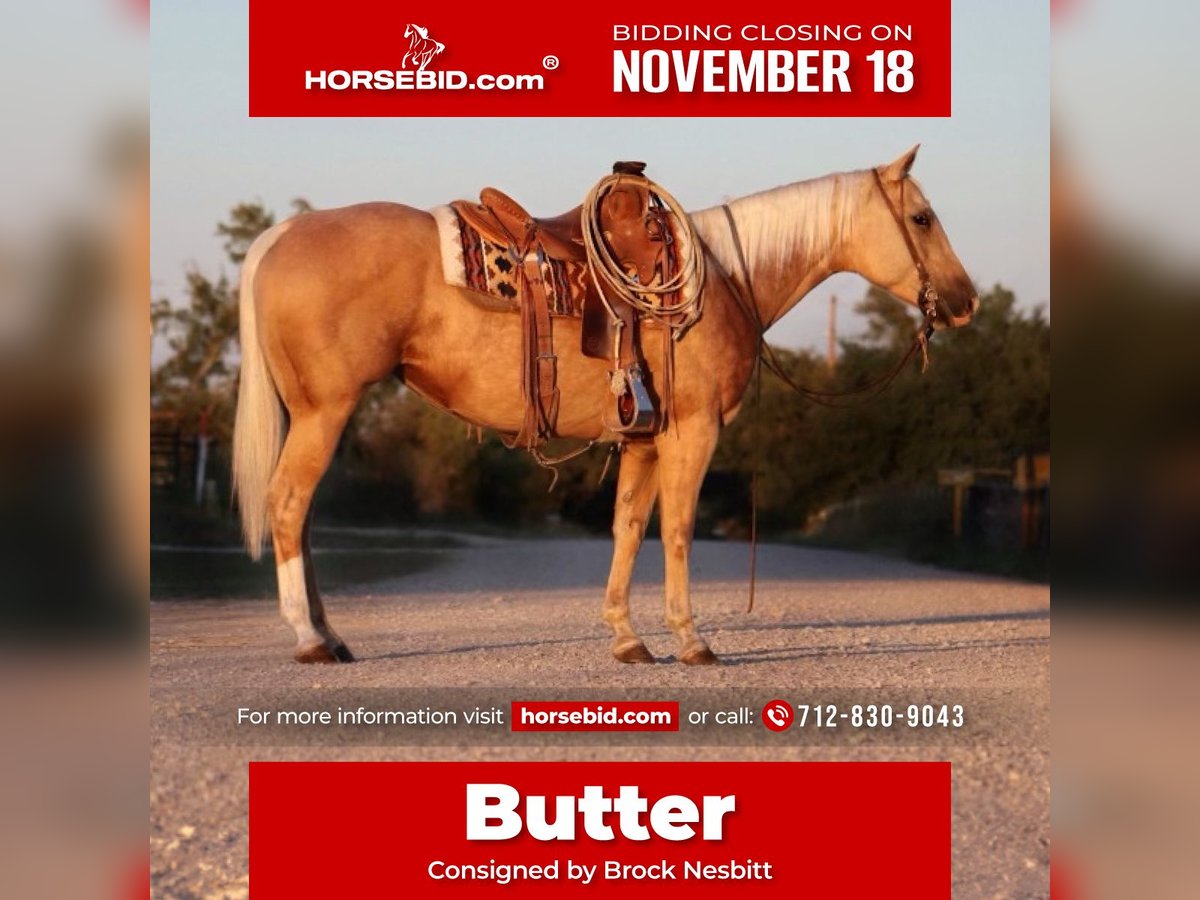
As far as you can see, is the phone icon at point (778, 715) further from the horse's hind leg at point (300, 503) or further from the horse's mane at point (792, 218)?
the horse's mane at point (792, 218)

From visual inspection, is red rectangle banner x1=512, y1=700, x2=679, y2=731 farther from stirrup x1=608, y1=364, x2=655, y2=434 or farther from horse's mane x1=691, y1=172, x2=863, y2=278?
horse's mane x1=691, y1=172, x2=863, y2=278

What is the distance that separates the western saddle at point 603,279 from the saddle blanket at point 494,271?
30mm

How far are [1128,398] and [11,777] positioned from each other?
110 inches

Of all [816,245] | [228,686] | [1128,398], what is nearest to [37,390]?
[1128,398]

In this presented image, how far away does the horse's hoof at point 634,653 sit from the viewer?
24.9 ft

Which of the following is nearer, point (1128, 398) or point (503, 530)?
point (1128, 398)

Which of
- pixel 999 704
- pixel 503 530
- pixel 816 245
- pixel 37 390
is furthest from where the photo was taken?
pixel 503 530

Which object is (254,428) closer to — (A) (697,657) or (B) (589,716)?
(A) (697,657)

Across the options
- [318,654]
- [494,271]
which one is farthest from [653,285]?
[318,654]

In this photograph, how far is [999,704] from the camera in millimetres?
6613

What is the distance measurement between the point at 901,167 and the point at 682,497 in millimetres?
2069

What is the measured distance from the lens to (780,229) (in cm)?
789

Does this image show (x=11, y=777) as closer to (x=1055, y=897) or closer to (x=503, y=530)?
(x=1055, y=897)

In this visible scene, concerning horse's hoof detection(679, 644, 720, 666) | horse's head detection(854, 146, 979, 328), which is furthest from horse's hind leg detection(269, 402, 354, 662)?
horse's head detection(854, 146, 979, 328)
